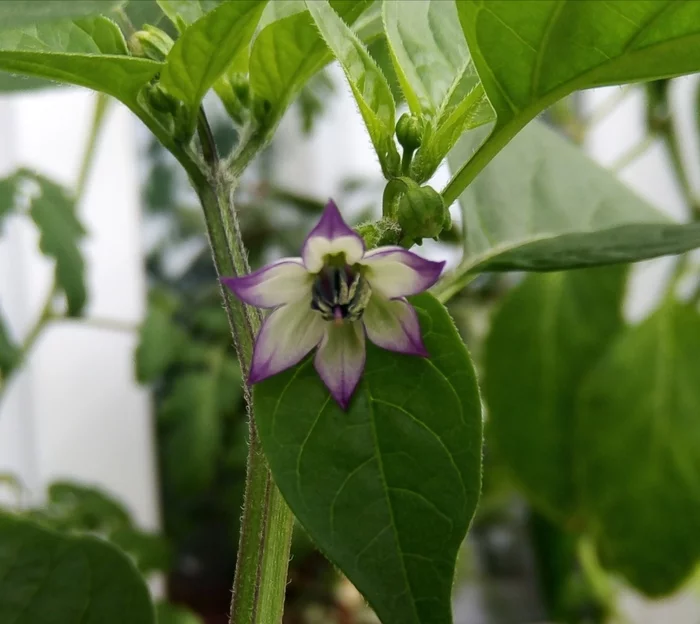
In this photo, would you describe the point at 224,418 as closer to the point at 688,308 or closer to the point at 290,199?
the point at 290,199

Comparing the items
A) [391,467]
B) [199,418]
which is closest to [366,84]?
[391,467]

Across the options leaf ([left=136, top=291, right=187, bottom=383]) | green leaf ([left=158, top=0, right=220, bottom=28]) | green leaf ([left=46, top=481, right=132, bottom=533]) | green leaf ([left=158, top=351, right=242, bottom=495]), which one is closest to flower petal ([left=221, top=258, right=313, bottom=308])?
green leaf ([left=158, top=0, right=220, bottom=28])

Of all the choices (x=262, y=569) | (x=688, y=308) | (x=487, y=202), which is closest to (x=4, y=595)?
(x=262, y=569)

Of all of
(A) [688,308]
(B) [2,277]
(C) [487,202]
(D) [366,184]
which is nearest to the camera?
(C) [487,202]

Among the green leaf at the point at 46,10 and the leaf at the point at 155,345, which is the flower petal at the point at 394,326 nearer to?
the green leaf at the point at 46,10

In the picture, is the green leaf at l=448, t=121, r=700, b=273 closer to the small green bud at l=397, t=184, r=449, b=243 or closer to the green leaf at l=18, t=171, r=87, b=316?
the small green bud at l=397, t=184, r=449, b=243

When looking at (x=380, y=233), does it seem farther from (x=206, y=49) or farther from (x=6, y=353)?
(x=6, y=353)

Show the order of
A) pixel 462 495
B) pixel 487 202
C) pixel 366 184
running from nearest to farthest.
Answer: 1. pixel 462 495
2. pixel 487 202
3. pixel 366 184
